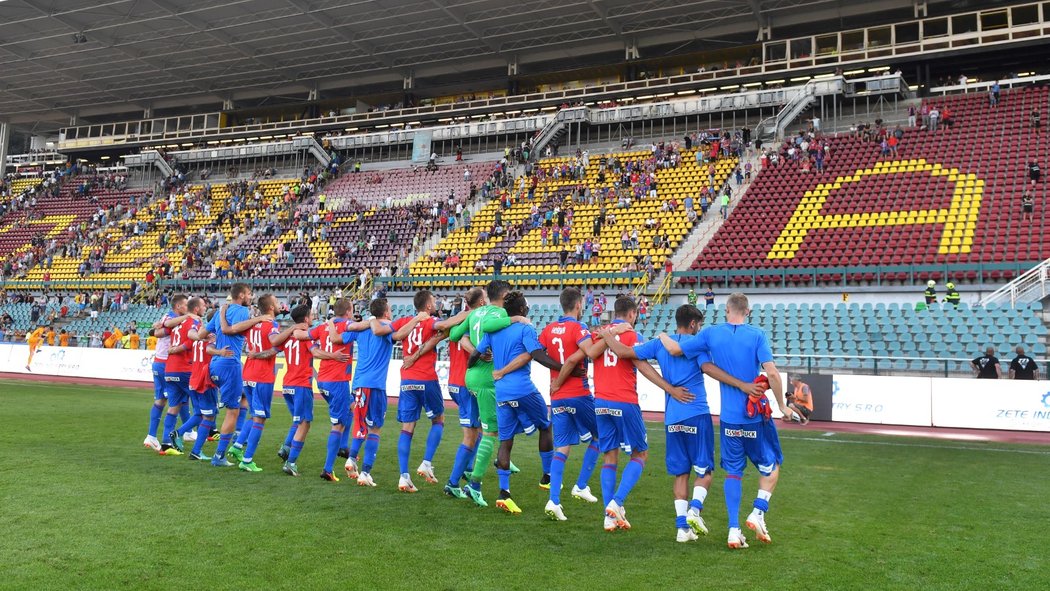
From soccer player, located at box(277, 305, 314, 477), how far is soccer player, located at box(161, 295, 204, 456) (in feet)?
6.75

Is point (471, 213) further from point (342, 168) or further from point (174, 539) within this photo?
point (174, 539)

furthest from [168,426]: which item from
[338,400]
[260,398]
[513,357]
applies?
[513,357]

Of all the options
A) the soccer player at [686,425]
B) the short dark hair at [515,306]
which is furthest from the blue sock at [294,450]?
the soccer player at [686,425]

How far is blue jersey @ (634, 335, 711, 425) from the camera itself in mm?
6531

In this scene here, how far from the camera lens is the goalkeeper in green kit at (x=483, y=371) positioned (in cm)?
755

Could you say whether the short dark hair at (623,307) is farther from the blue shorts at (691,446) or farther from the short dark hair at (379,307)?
the short dark hair at (379,307)

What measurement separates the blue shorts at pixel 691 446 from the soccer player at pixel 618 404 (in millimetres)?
370

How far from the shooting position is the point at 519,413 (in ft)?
25.0

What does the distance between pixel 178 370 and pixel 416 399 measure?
14.1 feet

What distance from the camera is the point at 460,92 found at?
49.7 meters

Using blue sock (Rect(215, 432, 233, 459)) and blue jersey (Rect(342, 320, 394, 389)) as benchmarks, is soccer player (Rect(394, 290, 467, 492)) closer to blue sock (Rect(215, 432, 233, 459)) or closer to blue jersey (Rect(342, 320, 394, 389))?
blue jersey (Rect(342, 320, 394, 389))

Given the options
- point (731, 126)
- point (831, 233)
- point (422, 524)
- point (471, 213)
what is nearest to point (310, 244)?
point (471, 213)

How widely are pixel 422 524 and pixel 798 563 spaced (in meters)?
3.11

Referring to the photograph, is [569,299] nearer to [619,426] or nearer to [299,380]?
[619,426]
